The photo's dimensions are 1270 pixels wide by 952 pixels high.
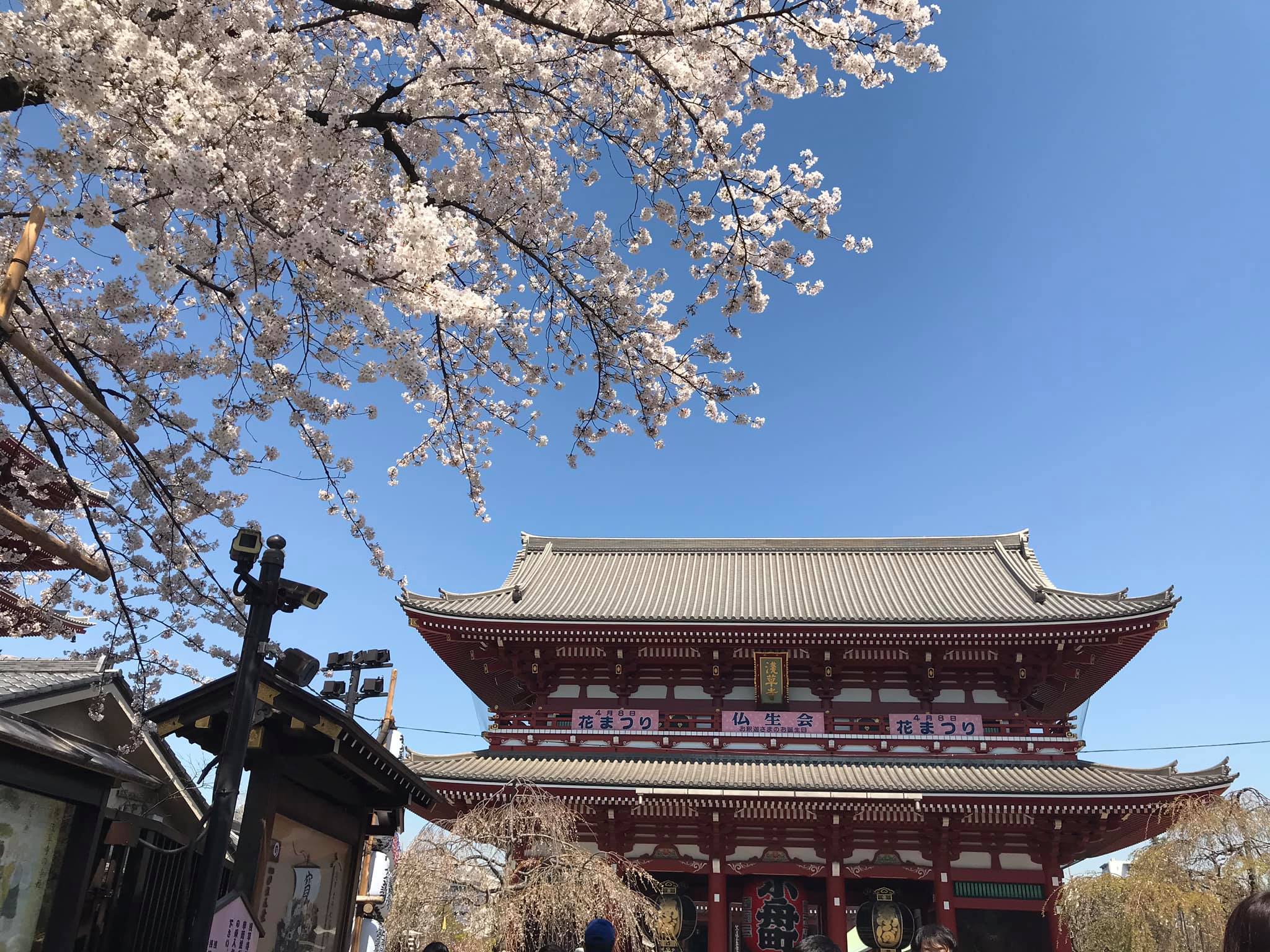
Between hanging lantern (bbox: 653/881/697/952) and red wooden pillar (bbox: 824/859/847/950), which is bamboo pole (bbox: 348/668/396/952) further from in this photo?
Answer: red wooden pillar (bbox: 824/859/847/950)

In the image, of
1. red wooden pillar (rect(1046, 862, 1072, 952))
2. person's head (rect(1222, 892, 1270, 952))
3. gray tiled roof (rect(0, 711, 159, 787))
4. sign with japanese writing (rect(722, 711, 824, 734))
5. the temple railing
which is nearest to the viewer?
person's head (rect(1222, 892, 1270, 952))

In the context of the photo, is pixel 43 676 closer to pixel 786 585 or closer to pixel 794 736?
pixel 794 736

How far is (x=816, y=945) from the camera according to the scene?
12.7 feet

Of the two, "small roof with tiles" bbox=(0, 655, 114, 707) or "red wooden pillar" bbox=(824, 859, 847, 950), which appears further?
"red wooden pillar" bbox=(824, 859, 847, 950)

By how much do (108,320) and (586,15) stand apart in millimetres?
3740

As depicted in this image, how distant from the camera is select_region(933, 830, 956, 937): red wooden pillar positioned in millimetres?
12984

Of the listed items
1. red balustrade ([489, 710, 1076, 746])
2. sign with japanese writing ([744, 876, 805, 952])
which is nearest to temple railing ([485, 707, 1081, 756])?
red balustrade ([489, 710, 1076, 746])

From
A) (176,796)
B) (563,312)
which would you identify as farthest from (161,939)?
(563,312)

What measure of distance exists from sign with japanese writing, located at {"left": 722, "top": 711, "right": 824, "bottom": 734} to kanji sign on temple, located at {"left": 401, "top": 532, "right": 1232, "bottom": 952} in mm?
37

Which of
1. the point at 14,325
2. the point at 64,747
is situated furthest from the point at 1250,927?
the point at 64,747

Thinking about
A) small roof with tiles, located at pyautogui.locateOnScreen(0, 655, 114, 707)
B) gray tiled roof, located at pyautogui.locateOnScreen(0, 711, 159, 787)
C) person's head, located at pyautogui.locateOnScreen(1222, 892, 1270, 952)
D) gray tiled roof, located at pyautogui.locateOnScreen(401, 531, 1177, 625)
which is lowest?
person's head, located at pyautogui.locateOnScreen(1222, 892, 1270, 952)

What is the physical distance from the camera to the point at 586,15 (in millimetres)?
4668

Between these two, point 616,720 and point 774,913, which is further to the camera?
point 616,720

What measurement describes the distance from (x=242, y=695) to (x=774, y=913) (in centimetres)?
1155
